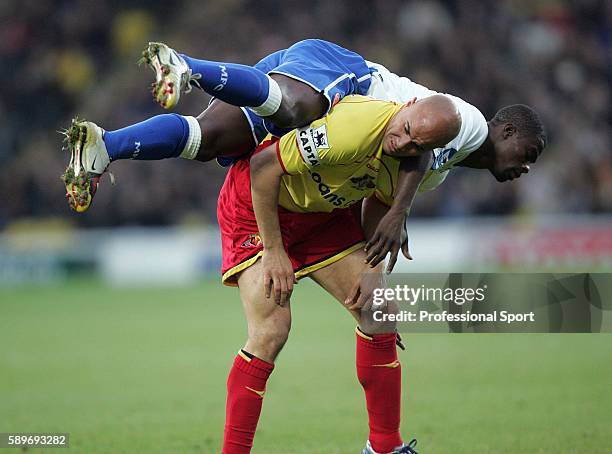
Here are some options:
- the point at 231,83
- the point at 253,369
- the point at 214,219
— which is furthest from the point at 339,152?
the point at 214,219

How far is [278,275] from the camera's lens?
14.8 feet

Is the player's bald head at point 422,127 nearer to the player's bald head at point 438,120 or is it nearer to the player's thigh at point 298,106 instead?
the player's bald head at point 438,120

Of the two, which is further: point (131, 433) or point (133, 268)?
point (133, 268)

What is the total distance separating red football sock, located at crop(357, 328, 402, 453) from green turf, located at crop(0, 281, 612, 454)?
0.44 metres

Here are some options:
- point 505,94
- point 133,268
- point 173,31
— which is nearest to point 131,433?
point 133,268

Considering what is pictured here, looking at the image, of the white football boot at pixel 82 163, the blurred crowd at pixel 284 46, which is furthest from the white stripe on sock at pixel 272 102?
the blurred crowd at pixel 284 46

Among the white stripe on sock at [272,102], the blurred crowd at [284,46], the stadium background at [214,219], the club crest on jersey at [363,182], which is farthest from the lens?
the blurred crowd at [284,46]

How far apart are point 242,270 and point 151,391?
2807 millimetres

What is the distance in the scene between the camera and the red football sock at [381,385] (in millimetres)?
4828

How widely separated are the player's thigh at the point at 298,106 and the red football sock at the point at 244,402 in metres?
1.09

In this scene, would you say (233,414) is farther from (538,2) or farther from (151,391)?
(538,2)

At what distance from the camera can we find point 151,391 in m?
7.29

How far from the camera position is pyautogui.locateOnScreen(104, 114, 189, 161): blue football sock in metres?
4.62

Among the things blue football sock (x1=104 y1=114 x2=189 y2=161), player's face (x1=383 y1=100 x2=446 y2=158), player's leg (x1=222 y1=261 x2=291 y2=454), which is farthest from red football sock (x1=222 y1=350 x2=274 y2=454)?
player's face (x1=383 y1=100 x2=446 y2=158)
